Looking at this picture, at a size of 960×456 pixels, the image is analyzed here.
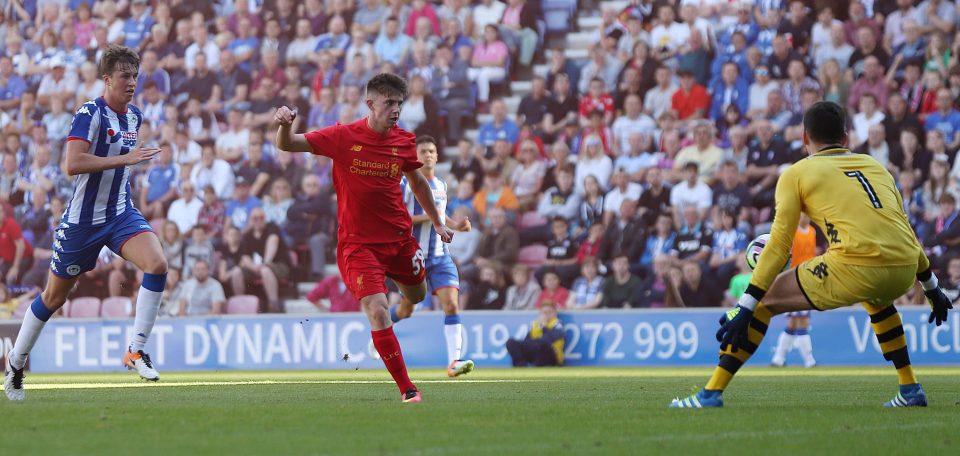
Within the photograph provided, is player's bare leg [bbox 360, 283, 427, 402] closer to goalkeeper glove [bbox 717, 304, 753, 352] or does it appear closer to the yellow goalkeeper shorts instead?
goalkeeper glove [bbox 717, 304, 753, 352]

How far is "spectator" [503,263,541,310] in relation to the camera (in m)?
20.7

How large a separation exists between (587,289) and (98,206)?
10.8 metres

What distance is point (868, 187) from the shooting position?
28.0ft

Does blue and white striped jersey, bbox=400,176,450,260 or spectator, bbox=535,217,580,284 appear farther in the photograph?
spectator, bbox=535,217,580,284

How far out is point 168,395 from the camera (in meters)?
10.9

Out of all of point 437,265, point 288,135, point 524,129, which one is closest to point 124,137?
point 288,135

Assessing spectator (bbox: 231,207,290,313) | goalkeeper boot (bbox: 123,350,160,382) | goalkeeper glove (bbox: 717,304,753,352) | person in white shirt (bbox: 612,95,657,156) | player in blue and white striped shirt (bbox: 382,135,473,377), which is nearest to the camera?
goalkeeper glove (bbox: 717,304,753,352)

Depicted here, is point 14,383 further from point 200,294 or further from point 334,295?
point 200,294

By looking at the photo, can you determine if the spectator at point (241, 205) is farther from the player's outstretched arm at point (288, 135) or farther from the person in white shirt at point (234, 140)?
the player's outstretched arm at point (288, 135)

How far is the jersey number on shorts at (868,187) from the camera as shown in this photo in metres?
8.51

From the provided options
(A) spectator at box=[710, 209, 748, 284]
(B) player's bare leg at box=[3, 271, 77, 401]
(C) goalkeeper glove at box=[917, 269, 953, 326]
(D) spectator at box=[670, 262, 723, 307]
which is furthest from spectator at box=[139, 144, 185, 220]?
(C) goalkeeper glove at box=[917, 269, 953, 326]

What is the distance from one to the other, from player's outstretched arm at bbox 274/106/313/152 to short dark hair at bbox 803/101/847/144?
11.0 feet

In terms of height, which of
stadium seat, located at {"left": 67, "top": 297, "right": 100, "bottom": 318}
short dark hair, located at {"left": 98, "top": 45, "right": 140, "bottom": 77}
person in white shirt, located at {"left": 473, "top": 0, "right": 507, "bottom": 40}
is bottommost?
stadium seat, located at {"left": 67, "top": 297, "right": 100, "bottom": 318}

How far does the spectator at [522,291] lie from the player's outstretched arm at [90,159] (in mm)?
10806
